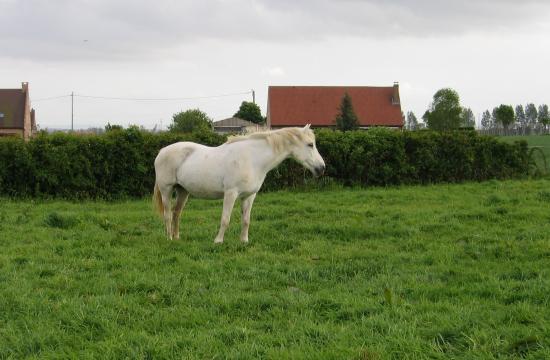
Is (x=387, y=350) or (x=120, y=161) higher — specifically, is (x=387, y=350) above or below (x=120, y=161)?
below

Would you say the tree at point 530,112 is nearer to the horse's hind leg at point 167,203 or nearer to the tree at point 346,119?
the tree at point 346,119

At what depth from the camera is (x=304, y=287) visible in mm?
5656

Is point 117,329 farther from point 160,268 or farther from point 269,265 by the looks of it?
point 269,265

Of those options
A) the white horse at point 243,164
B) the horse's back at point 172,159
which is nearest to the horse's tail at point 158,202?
the horse's back at point 172,159

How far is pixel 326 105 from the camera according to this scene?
184 ft

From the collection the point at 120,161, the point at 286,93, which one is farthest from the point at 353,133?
the point at 286,93

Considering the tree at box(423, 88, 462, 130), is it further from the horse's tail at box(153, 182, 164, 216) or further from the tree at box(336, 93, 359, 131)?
the horse's tail at box(153, 182, 164, 216)

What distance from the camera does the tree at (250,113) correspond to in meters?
69.0

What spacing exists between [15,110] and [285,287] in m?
53.4

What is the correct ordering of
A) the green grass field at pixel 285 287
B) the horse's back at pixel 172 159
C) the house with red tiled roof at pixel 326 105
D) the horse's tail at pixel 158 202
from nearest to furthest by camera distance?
the green grass field at pixel 285 287 < the horse's back at pixel 172 159 < the horse's tail at pixel 158 202 < the house with red tiled roof at pixel 326 105

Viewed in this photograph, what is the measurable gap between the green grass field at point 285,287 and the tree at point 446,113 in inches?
1909

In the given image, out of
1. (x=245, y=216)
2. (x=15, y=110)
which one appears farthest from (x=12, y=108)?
(x=245, y=216)

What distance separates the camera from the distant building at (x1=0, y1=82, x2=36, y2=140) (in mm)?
51375

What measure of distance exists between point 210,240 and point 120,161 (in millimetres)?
7084
